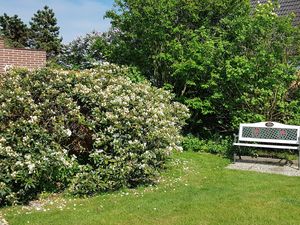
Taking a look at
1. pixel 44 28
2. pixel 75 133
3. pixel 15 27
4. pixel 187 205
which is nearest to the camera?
pixel 187 205

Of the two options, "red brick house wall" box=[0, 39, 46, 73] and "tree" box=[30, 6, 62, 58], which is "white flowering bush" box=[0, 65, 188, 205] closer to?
"red brick house wall" box=[0, 39, 46, 73]

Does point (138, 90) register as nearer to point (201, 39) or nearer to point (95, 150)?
point (95, 150)

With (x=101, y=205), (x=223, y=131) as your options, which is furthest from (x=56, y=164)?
(x=223, y=131)

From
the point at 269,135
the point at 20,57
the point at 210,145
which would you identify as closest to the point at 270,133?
the point at 269,135

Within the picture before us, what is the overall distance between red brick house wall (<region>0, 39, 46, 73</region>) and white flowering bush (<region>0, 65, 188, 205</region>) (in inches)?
161

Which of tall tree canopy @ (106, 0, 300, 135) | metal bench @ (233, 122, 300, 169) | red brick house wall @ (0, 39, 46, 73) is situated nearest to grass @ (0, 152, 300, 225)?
metal bench @ (233, 122, 300, 169)

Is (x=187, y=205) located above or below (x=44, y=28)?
below

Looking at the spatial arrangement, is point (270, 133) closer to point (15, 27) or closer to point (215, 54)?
point (215, 54)

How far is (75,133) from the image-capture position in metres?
6.69

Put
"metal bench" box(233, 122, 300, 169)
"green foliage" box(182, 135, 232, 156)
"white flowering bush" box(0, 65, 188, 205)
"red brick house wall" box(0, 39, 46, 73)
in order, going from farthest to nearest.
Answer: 1. "red brick house wall" box(0, 39, 46, 73)
2. "green foliage" box(182, 135, 232, 156)
3. "metal bench" box(233, 122, 300, 169)
4. "white flowering bush" box(0, 65, 188, 205)

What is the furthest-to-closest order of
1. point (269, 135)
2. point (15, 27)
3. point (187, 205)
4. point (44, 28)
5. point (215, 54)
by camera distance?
point (44, 28) → point (15, 27) → point (215, 54) → point (269, 135) → point (187, 205)

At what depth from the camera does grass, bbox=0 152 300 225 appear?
490 centimetres

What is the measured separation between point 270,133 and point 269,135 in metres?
0.05

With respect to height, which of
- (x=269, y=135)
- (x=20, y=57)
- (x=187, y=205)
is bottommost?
(x=187, y=205)
